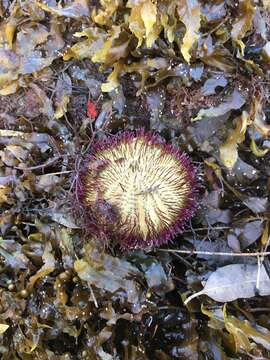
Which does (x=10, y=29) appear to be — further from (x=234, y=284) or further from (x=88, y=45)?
(x=234, y=284)

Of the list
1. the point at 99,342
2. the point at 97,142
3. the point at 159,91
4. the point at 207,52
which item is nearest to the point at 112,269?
the point at 99,342

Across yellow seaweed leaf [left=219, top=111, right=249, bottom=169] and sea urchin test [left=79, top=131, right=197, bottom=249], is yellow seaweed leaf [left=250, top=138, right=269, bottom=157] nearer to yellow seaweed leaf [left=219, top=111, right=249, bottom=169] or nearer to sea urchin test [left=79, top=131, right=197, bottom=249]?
yellow seaweed leaf [left=219, top=111, right=249, bottom=169]

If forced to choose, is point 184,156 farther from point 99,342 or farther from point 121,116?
point 99,342

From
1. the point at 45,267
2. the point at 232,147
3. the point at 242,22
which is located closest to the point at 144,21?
the point at 242,22

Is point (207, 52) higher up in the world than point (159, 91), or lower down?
higher up

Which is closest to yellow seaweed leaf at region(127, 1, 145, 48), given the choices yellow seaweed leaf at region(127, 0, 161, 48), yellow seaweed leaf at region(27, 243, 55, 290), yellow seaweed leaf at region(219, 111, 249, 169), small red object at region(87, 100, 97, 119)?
yellow seaweed leaf at region(127, 0, 161, 48)
